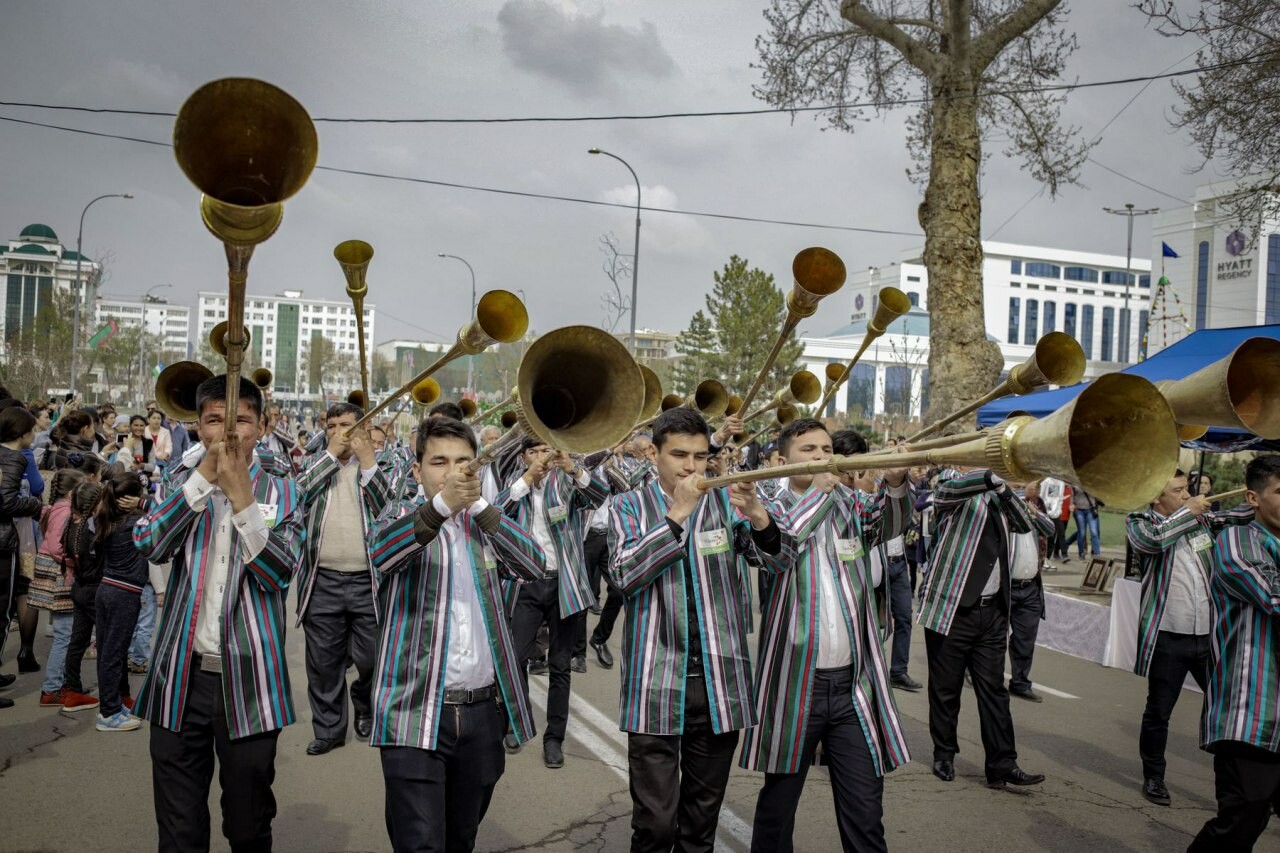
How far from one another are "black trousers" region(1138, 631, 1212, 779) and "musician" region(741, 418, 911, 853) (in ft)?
8.74

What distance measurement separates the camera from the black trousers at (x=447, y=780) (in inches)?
129

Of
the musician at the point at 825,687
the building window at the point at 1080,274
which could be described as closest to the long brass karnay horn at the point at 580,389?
the musician at the point at 825,687

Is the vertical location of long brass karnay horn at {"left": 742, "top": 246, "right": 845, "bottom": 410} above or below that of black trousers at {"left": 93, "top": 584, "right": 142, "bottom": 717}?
above

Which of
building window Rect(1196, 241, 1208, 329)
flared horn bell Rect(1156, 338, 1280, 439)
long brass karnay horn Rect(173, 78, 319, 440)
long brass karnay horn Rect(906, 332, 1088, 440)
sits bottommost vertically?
flared horn bell Rect(1156, 338, 1280, 439)

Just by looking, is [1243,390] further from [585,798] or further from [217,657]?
[585,798]

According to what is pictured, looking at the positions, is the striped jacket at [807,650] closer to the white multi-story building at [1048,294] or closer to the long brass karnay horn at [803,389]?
the long brass karnay horn at [803,389]

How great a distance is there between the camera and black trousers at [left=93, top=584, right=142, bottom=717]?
633 centimetres

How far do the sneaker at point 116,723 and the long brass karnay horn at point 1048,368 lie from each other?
5.21m

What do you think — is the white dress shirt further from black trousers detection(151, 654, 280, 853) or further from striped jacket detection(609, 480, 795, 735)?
black trousers detection(151, 654, 280, 853)

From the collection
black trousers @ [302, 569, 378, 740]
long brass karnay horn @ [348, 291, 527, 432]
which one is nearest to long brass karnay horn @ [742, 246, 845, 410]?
long brass karnay horn @ [348, 291, 527, 432]

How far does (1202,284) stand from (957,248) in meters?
53.2

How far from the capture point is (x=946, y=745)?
6.06 m

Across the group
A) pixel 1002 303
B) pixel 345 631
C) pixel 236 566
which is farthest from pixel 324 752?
pixel 1002 303

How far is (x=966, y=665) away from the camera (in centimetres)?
621
